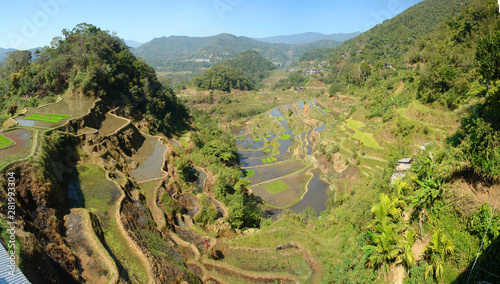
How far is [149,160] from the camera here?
89.9 ft

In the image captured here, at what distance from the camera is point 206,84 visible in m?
111

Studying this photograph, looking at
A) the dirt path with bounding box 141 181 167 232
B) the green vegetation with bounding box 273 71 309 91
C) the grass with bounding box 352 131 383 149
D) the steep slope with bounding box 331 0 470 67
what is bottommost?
the dirt path with bounding box 141 181 167 232

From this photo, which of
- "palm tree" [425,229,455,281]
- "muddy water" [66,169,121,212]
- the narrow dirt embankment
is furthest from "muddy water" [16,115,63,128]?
"palm tree" [425,229,455,281]

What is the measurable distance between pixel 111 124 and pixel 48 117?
636 centimetres

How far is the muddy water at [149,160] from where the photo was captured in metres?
24.1

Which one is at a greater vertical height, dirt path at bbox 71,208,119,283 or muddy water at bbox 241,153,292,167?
dirt path at bbox 71,208,119,283

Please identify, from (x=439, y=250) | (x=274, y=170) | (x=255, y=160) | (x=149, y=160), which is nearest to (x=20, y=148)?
(x=149, y=160)

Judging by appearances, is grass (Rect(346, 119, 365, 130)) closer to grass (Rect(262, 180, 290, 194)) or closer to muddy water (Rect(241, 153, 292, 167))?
grass (Rect(262, 180, 290, 194))

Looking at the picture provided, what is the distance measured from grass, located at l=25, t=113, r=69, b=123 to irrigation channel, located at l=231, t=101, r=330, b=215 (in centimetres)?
2329

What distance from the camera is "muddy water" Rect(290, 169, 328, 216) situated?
2956 cm

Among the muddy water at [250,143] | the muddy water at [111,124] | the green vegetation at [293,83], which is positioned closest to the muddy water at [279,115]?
the muddy water at [250,143]

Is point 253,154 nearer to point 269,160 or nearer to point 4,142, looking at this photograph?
point 269,160

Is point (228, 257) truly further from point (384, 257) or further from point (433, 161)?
point (433, 161)

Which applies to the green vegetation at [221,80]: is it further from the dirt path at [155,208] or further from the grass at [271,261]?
the grass at [271,261]
